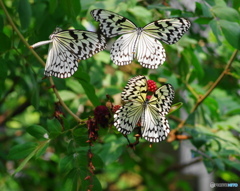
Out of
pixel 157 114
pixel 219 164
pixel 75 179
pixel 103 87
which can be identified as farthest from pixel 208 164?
pixel 103 87

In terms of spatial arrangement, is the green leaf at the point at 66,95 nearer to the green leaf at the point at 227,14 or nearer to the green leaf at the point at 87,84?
the green leaf at the point at 87,84

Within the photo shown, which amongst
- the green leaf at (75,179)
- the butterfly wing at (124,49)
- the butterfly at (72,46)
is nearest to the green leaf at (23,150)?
the green leaf at (75,179)

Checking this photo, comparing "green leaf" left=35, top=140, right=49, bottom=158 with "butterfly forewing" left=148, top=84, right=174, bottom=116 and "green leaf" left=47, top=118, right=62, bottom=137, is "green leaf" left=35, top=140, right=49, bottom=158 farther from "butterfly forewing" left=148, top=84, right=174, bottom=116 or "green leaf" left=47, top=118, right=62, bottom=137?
"butterfly forewing" left=148, top=84, right=174, bottom=116

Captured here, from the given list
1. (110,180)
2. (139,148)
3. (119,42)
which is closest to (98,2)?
(119,42)

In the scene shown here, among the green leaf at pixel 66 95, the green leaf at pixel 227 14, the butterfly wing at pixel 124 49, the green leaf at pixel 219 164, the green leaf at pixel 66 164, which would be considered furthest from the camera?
the green leaf at pixel 66 95

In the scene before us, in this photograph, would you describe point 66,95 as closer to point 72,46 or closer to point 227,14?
point 72,46
